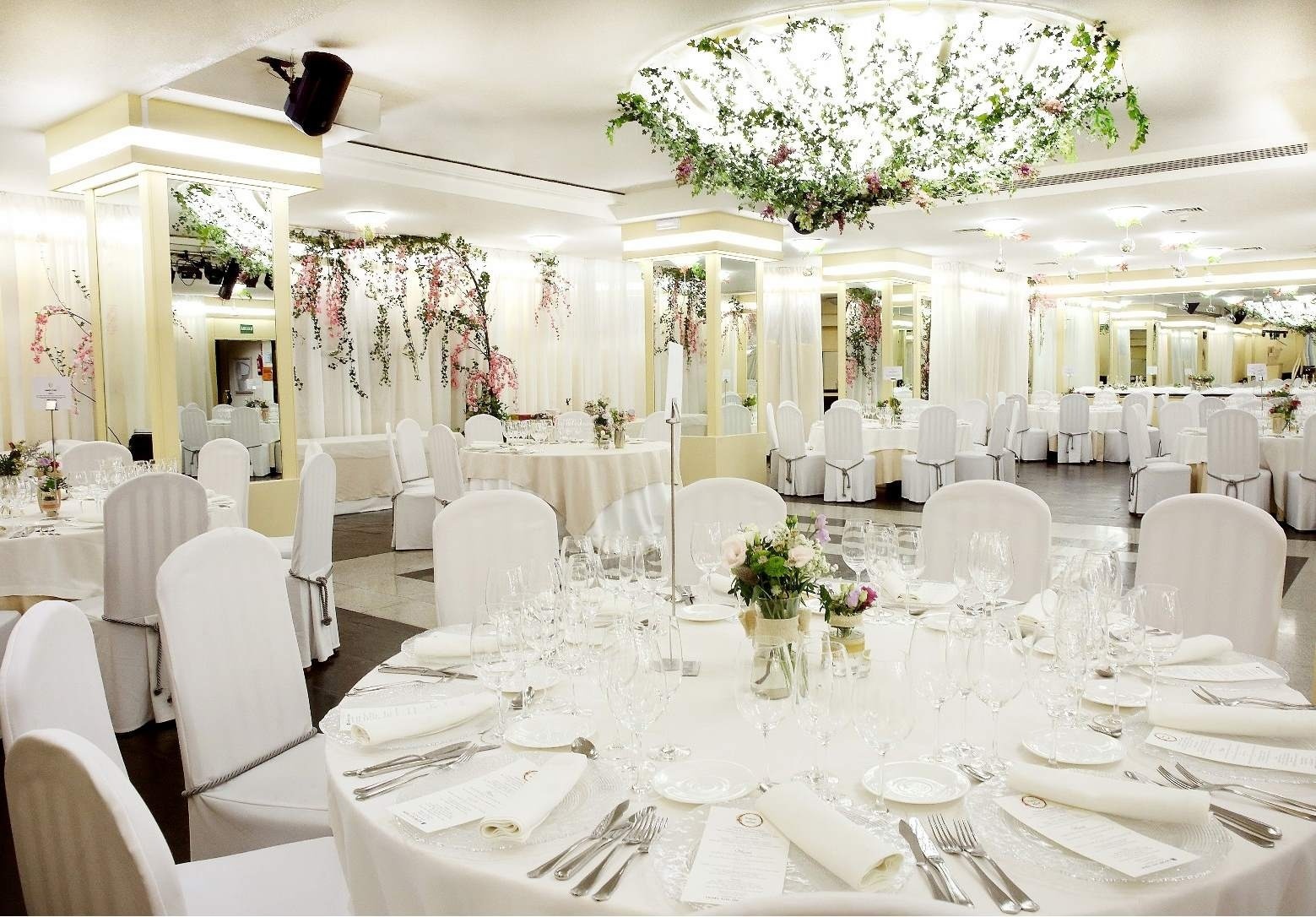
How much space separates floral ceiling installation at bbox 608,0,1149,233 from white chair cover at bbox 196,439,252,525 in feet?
11.0

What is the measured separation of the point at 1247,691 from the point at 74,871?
85.0 inches

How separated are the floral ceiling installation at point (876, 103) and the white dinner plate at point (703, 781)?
4643 mm

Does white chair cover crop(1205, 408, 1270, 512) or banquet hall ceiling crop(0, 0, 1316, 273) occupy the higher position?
banquet hall ceiling crop(0, 0, 1316, 273)

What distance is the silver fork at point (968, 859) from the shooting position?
4.01 ft

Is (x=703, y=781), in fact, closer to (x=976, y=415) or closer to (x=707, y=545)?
(x=707, y=545)

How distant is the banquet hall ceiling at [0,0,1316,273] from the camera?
5.02 meters

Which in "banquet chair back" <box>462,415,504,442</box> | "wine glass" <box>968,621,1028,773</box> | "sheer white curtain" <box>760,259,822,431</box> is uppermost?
"sheer white curtain" <box>760,259,822,431</box>

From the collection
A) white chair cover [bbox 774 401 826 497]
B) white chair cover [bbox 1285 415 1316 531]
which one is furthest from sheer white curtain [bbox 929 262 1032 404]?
white chair cover [bbox 1285 415 1316 531]

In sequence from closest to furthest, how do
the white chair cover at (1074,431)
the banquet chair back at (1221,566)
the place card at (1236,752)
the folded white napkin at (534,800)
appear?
the folded white napkin at (534,800) → the place card at (1236,752) → the banquet chair back at (1221,566) → the white chair cover at (1074,431)

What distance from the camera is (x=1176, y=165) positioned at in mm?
8906

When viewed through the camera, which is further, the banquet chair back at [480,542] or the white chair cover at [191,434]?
the white chair cover at [191,434]

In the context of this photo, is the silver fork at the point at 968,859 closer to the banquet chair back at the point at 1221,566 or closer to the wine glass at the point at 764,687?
the wine glass at the point at 764,687

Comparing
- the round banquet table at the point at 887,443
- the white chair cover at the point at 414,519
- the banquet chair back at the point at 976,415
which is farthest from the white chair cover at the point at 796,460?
the white chair cover at the point at 414,519

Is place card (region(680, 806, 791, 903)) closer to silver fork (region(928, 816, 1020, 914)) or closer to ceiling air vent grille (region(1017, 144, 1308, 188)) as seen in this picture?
silver fork (region(928, 816, 1020, 914))
